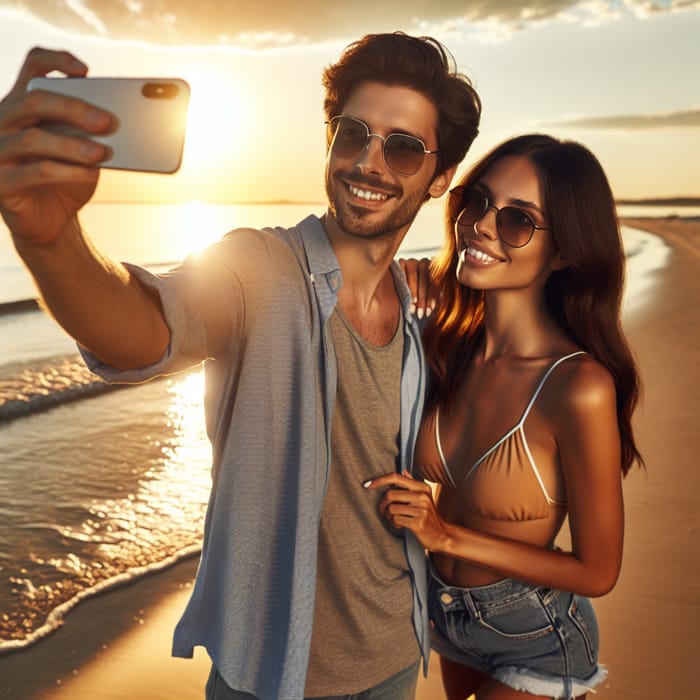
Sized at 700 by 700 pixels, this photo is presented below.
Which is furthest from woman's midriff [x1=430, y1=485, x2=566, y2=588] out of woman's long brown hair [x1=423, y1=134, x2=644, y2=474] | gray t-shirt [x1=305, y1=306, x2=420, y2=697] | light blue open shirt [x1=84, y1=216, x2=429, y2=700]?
light blue open shirt [x1=84, y1=216, x2=429, y2=700]

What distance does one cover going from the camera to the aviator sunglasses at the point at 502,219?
2.67 m

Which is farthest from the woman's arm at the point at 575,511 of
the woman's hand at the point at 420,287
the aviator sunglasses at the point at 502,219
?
the woman's hand at the point at 420,287

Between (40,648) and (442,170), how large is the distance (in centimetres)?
376

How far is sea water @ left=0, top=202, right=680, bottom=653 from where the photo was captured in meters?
5.37

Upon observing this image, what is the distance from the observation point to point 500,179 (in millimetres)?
2748

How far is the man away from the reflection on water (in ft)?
10.7

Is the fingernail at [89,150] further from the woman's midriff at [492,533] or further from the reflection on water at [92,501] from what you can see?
the reflection on water at [92,501]

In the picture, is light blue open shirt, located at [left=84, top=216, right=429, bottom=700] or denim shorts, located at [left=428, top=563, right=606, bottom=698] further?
denim shorts, located at [left=428, top=563, right=606, bottom=698]

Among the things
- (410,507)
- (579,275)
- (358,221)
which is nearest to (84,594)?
(410,507)

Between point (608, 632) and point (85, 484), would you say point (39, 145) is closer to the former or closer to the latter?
point (608, 632)

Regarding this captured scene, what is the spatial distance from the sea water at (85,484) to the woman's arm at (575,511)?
1.32 metres

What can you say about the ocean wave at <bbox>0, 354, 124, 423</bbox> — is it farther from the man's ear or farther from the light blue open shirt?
the light blue open shirt

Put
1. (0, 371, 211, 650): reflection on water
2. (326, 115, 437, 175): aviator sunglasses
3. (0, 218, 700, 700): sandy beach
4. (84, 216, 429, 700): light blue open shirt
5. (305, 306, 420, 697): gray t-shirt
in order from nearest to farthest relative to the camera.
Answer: (84, 216, 429, 700): light blue open shirt → (305, 306, 420, 697): gray t-shirt → (326, 115, 437, 175): aviator sunglasses → (0, 218, 700, 700): sandy beach → (0, 371, 211, 650): reflection on water

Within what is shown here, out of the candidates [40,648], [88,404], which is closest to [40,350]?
[88,404]
